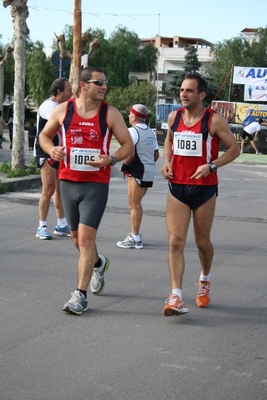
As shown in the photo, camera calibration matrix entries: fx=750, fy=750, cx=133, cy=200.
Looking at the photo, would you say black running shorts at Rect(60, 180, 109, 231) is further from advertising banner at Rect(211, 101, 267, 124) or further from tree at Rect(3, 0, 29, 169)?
advertising banner at Rect(211, 101, 267, 124)

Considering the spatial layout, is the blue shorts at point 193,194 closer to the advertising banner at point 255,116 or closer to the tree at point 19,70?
the tree at point 19,70

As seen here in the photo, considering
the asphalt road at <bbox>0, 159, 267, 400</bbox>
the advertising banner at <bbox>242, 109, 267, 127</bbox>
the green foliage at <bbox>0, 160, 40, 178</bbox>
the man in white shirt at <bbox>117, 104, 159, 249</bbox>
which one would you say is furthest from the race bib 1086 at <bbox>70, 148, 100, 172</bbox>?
the advertising banner at <bbox>242, 109, 267, 127</bbox>

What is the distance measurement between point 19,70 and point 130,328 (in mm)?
11997

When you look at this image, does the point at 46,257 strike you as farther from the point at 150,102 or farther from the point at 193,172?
the point at 150,102

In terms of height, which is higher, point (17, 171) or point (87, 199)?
point (87, 199)

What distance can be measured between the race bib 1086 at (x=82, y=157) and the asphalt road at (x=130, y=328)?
4.01 feet

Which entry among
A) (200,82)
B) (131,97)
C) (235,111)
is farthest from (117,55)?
(200,82)

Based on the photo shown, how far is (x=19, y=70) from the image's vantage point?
17.0m

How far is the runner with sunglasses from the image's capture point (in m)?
6.30

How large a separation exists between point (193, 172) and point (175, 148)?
26 cm

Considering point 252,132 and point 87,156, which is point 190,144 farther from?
point 252,132

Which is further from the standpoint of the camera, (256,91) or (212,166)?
(256,91)

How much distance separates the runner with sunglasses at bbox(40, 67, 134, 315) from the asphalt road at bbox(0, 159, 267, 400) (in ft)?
1.64

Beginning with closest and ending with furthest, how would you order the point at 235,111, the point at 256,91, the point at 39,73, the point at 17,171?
1. the point at 17,171
2. the point at 256,91
3. the point at 235,111
4. the point at 39,73
